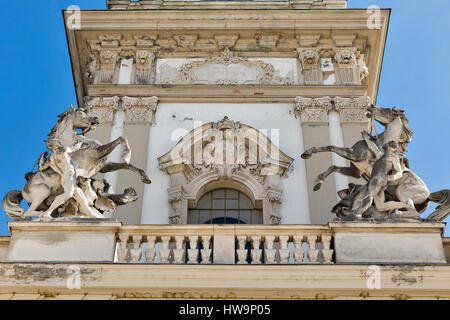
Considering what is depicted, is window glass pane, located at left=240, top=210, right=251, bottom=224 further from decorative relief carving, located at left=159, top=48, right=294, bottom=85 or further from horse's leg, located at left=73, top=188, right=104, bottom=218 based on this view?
horse's leg, located at left=73, top=188, right=104, bottom=218

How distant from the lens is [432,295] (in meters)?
9.68

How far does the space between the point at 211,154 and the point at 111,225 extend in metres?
4.27

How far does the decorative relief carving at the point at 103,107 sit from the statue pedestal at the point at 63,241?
491 centimetres

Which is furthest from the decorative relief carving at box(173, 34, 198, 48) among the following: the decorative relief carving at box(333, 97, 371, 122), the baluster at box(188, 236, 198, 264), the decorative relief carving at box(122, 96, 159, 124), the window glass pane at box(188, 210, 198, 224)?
the baluster at box(188, 236, 198, 264)

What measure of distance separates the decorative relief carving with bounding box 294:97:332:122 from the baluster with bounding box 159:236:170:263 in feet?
18.1

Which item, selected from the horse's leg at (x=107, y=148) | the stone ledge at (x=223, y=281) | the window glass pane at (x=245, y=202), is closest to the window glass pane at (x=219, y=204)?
the window glass pane at (x=245, y=202)

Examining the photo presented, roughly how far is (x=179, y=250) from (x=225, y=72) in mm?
6714

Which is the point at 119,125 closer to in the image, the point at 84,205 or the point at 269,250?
the point at 84,205

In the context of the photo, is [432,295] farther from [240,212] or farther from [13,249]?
[13,249]

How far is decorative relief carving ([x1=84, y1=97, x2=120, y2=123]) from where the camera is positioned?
49.8 feet

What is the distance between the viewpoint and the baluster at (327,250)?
10.2m

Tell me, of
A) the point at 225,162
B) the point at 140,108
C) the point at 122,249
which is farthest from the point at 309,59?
the point at 122,249

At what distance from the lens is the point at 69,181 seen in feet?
36.9
